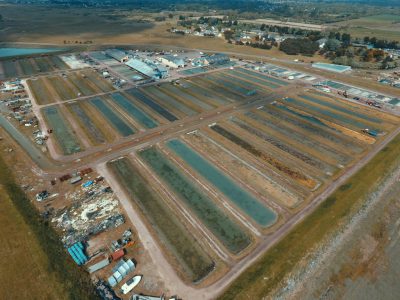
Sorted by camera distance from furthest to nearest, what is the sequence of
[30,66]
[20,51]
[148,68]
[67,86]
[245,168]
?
1. [20,51]
2. [30,66]
3. [148,68]
4. [67,86]
5. [245,168]

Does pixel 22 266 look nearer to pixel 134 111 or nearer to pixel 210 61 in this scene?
pixel 134 111

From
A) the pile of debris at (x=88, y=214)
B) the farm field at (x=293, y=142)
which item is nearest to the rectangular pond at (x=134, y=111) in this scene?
the farm field at (x=293, y=142)

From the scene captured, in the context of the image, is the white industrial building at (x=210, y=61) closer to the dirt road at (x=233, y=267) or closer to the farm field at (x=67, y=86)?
the farm field at (x=67, y=86)

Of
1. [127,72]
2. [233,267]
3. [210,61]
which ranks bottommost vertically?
[233,267]

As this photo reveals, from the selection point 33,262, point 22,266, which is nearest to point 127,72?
point 33,262

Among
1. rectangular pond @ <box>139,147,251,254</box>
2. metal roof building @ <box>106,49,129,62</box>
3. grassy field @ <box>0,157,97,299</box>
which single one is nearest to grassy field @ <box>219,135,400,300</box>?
rectangular pond @ <box>139,147,251,254</box>

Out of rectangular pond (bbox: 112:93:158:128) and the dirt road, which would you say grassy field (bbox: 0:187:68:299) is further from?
rectangular pond (bbox: 112:93:158:128)

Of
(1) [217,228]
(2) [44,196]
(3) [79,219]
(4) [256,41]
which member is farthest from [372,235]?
(4) [256,41]
